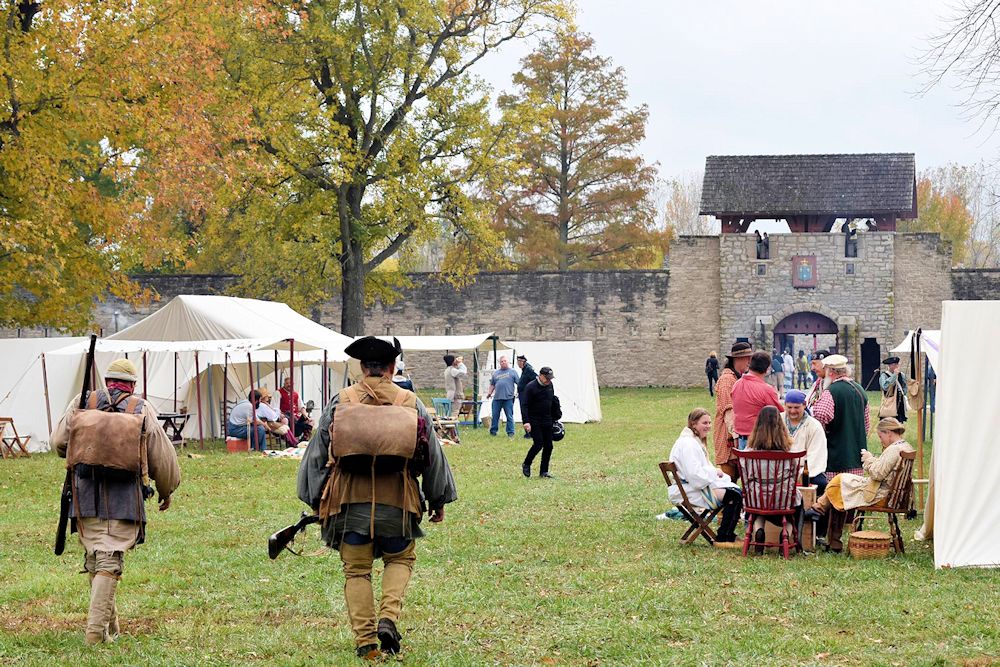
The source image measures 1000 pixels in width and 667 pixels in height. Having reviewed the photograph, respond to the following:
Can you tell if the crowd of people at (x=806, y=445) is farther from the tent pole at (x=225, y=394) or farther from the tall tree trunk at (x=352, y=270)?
the tall tree trunk at (x=352, y=270)

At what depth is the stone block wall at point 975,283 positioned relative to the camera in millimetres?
34625

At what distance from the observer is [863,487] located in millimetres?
8477

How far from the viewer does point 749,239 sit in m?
35.3

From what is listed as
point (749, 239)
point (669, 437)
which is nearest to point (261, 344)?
point (669, 437)

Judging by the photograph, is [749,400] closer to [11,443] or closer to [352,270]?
[11,443]

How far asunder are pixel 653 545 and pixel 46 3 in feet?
37.1

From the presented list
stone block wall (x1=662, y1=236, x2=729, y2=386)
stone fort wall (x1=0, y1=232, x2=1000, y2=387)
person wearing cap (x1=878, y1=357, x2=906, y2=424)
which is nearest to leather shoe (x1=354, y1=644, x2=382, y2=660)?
person wearing cap (x1=878, y1=357, x2=906, y2=424)

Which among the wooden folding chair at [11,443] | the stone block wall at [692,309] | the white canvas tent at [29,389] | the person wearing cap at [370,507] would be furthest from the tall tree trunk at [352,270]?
the person wearing cap at [370,507]

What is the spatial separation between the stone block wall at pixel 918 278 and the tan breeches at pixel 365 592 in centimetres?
3149

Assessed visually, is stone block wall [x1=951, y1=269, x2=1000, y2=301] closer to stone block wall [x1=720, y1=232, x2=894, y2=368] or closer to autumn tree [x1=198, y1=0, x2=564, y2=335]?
stone block wall [x1=720, y1=232, x2=894, y2=368]

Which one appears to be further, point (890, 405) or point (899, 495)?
point (890, 405)

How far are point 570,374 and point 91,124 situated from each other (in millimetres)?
10853

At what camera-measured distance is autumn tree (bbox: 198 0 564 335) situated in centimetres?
2506

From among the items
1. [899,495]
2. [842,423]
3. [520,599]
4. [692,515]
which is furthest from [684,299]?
[520,599]
